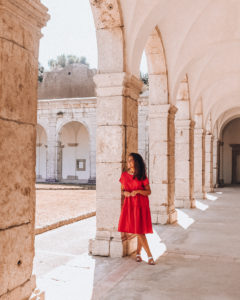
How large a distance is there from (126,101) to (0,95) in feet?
9.49

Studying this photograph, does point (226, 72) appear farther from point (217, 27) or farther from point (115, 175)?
point (115, 175)

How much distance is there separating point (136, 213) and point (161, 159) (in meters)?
3.50

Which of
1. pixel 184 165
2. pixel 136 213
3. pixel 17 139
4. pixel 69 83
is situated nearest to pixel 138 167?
pixel 136 213

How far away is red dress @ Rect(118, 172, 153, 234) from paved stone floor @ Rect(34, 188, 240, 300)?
1.54 feet

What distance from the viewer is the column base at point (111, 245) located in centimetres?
494

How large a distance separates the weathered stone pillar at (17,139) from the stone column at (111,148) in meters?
2.26

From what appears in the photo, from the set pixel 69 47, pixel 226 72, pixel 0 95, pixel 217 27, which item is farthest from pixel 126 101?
pixel 69 47

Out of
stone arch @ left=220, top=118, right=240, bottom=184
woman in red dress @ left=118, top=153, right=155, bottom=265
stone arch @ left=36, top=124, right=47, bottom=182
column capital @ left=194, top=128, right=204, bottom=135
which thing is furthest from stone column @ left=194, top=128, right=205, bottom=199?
stone arch @ left=36, top=124, right=47, bottom=182

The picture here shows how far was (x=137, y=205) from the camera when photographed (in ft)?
14.9

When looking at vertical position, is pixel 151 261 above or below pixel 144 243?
below

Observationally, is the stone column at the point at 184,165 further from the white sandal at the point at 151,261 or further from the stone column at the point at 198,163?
the white sandal at the point at 151,261

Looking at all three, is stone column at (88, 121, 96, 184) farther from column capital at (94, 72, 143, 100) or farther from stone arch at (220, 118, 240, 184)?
column capital at (94, 72, 143, 100)

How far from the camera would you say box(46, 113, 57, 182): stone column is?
21938 millimetres

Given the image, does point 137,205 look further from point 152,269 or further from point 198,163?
point 198,163
